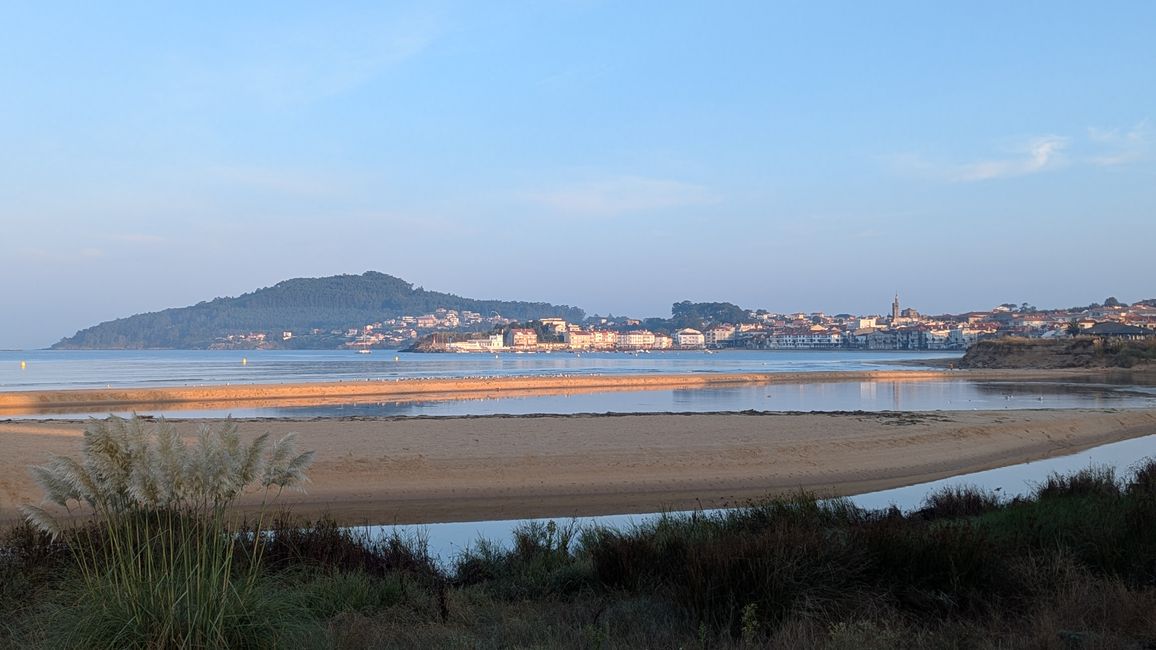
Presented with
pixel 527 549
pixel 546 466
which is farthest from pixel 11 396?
pixel 527 549

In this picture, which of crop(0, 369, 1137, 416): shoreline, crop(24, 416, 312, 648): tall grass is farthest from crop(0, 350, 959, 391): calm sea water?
crop(24, 416, 312, 648): tall grass

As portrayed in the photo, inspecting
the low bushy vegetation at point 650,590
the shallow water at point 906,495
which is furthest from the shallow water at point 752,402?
the low bushy vegetation at point 650,590

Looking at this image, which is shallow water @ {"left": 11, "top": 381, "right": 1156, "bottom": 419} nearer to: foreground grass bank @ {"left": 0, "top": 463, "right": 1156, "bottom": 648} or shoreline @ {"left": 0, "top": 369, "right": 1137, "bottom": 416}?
shoreline @ {"left": 0, "top": 369, "right": 1137, "bottom": 416}

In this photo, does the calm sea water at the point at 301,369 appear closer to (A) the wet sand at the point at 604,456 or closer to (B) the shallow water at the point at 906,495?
(A) the wet sand at the point at 604,456

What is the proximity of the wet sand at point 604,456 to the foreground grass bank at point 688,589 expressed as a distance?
5.16 metres

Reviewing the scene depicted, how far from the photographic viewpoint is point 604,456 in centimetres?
1723

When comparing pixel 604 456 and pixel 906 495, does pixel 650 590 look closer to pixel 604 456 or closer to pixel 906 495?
pixel 906 495

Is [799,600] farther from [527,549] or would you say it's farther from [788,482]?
[788,482]

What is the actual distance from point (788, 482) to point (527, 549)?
843 centimetres

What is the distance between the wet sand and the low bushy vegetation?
5257 mm

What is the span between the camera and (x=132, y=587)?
14.4 ft

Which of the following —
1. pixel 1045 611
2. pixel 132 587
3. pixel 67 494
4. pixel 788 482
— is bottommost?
pixel 788 482

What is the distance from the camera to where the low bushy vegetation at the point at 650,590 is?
15.4ft

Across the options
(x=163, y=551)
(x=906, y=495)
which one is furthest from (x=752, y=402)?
(x=163, y=551)
